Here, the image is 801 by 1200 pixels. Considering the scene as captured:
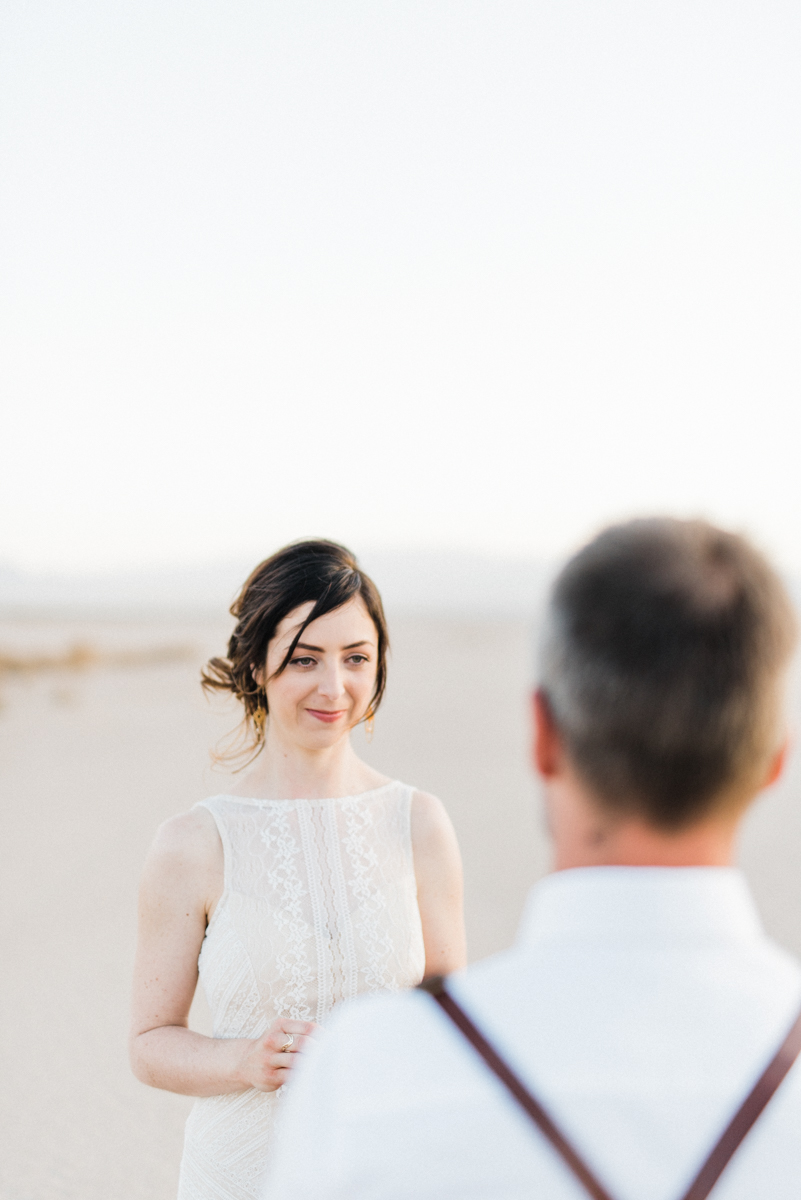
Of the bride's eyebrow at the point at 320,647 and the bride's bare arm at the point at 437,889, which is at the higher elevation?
the bride's eyebrow at the point at 320,647

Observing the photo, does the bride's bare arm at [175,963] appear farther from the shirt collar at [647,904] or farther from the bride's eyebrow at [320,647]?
the shirt collar at [647,904]

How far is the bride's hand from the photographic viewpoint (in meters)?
2.05

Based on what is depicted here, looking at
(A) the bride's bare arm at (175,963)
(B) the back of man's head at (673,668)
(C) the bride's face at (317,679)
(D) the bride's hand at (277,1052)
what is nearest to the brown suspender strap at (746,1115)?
(B) the back of man's head at (673,668)

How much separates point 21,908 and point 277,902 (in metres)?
9.09

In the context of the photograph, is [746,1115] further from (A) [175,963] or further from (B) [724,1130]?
(A) [175,963]

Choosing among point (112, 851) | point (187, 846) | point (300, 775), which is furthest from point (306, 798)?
point (112, 851)

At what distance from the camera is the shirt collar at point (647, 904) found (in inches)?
39.2

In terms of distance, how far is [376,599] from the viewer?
286 centimetres

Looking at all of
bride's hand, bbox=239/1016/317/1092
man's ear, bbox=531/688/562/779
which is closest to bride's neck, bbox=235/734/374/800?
bride's hand, bbox=239/1016/317/1092

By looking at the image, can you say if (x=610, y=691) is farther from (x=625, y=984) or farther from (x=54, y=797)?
(x=54, y=797)

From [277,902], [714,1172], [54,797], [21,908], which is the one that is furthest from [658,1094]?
[54,797]

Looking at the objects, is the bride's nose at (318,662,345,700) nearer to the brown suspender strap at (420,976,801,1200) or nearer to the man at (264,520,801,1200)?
the man at (264,520,801,1200)

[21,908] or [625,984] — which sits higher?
[625,984]

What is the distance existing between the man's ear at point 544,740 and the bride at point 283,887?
1238 millimetres
